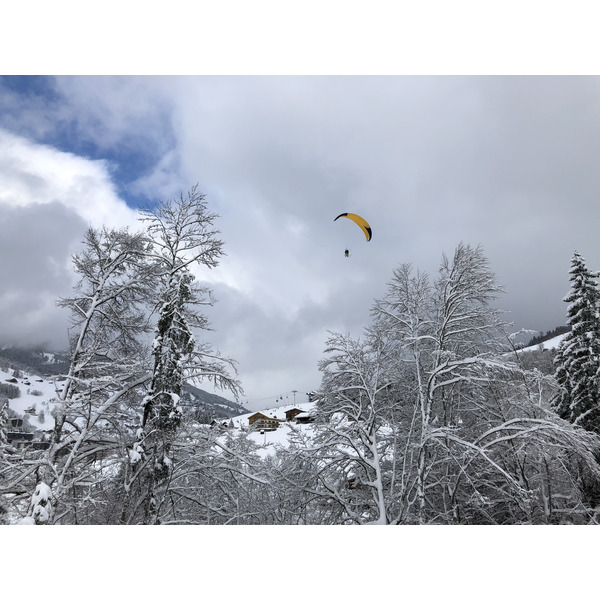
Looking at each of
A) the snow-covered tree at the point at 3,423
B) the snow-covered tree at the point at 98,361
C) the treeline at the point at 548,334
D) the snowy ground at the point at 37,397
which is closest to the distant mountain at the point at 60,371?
the snowy ground at the point at 37,397

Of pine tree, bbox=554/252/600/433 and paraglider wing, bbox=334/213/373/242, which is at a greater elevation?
paraglider wing, bbox=334/213/373/242

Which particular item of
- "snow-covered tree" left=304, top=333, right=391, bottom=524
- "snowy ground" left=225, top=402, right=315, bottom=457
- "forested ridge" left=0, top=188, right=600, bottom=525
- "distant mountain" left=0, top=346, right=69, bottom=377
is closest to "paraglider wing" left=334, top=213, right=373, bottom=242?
"forested ridge" left=0, top=188, right=600, bottom=525

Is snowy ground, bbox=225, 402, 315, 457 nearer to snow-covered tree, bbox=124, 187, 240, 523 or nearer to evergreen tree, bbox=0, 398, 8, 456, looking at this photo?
snow-covered tree, bbox=124, 187, 240, 523

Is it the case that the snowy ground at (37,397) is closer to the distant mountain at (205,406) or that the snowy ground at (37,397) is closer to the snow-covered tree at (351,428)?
the distant mountain at (205,406)

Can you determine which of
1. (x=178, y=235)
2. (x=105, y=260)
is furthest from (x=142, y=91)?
(x=105, y=260)

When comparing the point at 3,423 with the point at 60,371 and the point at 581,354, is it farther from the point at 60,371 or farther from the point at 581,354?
the point at 581,354

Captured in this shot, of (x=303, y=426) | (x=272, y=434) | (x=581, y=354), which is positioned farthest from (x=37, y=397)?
(x=581, y=354)
